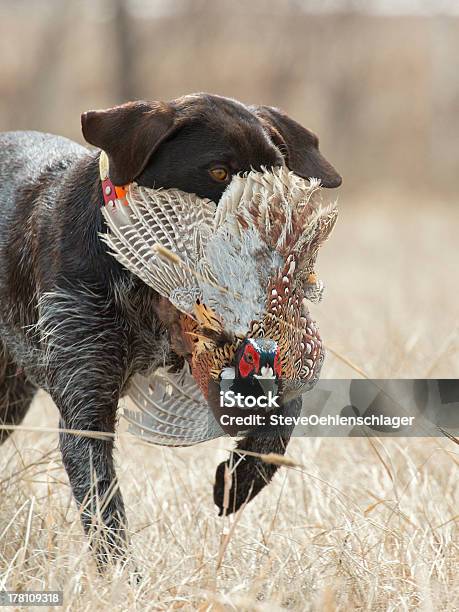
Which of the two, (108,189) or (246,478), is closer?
(108,189)

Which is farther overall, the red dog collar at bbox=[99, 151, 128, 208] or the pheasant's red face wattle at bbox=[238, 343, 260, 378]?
the red dog collar at bbox=[99, 151, 128, 208]

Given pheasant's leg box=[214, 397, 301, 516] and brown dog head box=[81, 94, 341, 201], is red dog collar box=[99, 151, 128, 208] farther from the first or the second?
pheasant's leg box=[214, 397, 301, 516]

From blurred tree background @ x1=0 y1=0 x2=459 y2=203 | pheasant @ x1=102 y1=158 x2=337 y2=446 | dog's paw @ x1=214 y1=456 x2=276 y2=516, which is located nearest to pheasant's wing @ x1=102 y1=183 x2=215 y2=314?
pheasant @ x1=102 y1=158 x2=337 y2=446

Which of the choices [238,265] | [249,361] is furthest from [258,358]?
[238,265]

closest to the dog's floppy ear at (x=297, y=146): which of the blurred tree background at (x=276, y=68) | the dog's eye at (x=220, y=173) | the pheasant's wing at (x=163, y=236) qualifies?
the dog's eye at (x=220, y=173)

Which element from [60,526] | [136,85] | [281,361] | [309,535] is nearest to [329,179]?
[281,361]

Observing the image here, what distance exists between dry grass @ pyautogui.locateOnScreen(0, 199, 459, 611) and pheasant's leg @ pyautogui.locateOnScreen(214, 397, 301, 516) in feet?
0.26

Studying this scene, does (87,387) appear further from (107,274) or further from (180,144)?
(180,144)

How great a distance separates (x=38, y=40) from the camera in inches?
714

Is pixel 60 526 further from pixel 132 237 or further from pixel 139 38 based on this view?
pixel 139 38

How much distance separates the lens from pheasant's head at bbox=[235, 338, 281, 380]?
230 centimetres

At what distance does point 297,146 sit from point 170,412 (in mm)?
824

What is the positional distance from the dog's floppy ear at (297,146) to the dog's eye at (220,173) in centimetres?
29

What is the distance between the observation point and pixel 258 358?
7.55 feet
